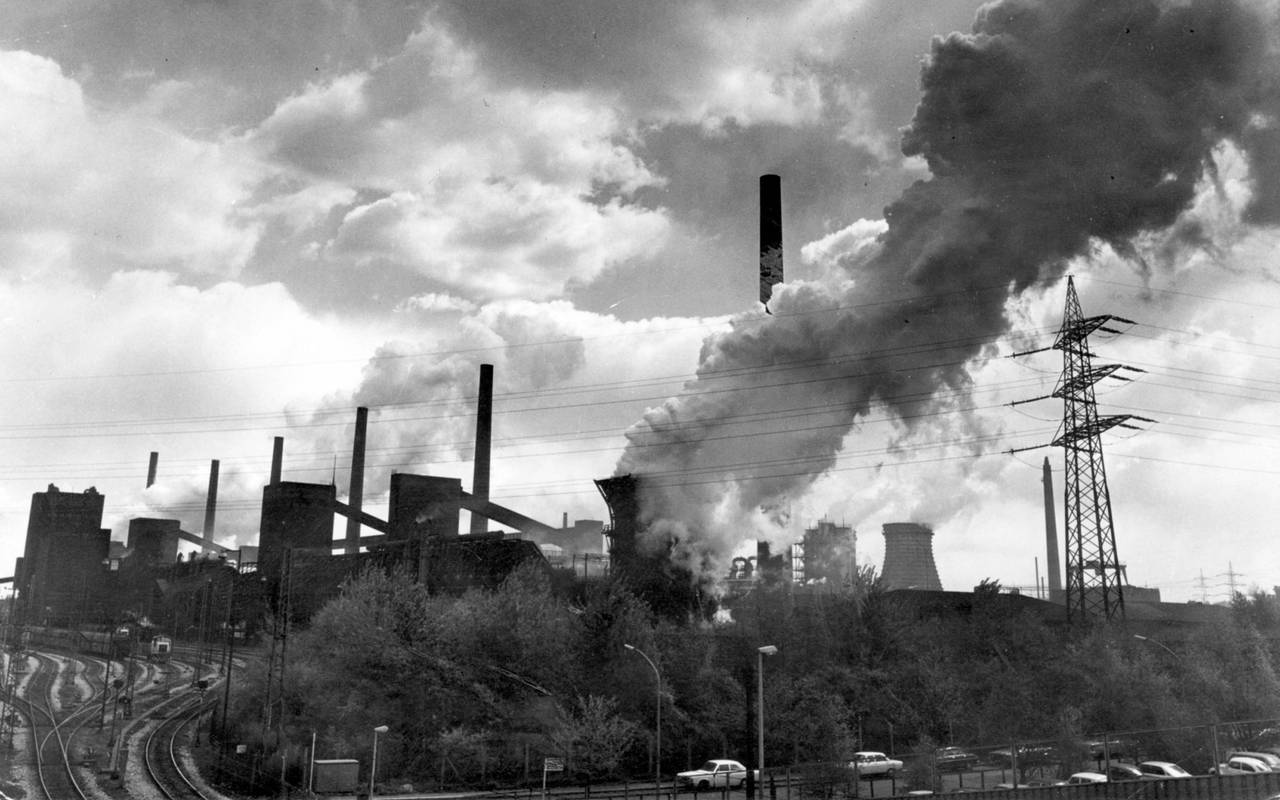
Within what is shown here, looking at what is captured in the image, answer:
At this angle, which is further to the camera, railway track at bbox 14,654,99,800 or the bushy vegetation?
the bushy vegetation

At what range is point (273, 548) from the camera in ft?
327

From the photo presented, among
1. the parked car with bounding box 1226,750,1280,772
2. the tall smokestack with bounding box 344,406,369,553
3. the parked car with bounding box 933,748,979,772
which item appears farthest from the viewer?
the tall smokestack with bounding box 344,406,369,553

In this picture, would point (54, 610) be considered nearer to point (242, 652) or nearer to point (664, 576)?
point (242, 652)

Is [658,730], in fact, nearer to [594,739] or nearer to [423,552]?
[594,739]

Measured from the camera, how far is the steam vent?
13938 centimetres

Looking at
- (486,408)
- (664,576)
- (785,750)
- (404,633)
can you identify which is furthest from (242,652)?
(785,750)

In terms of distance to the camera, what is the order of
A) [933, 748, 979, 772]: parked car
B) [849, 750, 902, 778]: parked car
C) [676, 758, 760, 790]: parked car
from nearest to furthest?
1. [676, 758, 760, 790]: parked car
2. [933, 748, 979, 772]: parked car
3. [849, 750, 902, 778]: parked car

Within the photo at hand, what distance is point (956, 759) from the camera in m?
49.3

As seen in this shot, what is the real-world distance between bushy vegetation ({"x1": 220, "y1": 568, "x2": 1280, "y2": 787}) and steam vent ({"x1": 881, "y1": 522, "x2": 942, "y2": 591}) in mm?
68349

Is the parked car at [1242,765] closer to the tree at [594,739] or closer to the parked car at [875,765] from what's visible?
the parked car at [875,765]

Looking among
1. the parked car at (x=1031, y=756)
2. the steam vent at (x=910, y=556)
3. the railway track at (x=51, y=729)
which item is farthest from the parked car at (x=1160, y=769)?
the steam vent at (x=910, y=556)

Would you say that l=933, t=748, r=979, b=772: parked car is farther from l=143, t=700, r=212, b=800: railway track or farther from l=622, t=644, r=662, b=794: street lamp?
l=143, t=700, r=212, b=800: railway track

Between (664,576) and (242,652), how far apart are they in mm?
44690

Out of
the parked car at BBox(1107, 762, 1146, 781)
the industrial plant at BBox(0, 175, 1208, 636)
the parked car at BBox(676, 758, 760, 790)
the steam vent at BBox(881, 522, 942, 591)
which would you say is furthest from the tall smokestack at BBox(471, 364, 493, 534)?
the steam vent at BBox(881, 522, 942, 591)
